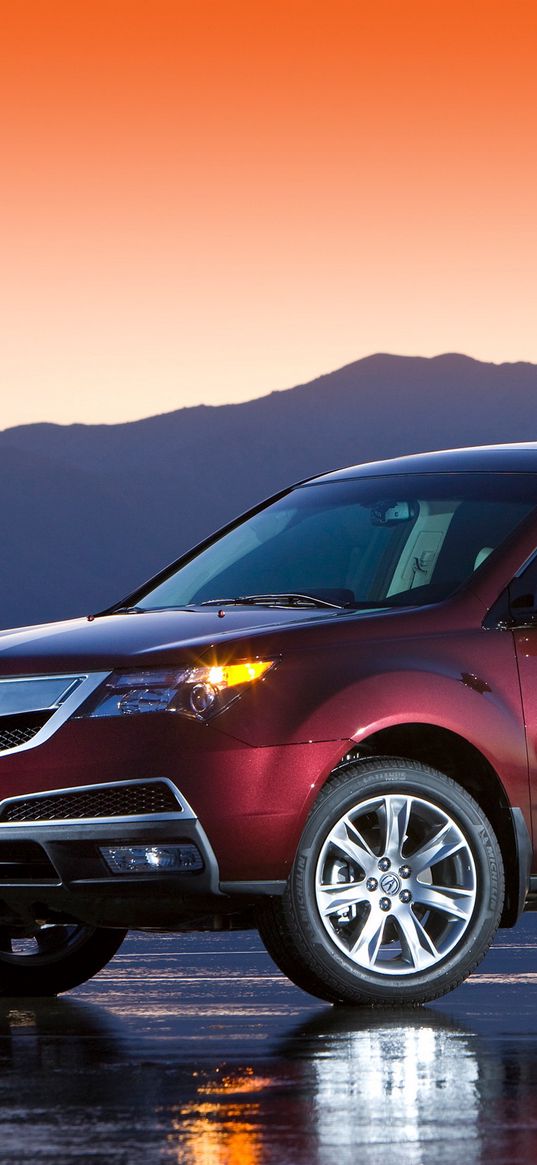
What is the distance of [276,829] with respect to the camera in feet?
24.4

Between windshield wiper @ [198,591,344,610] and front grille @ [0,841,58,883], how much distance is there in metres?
1.42

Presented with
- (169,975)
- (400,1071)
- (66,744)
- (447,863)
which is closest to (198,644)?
(66,744)

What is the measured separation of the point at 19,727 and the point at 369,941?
4.56ft

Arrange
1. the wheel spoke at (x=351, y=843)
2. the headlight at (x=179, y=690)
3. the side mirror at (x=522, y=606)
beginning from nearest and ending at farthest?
1. the headlight at (x=179, y=690)
2. the wheel spoke at (x=351, y=843)
3. the side mirror at (x=522, y=606)

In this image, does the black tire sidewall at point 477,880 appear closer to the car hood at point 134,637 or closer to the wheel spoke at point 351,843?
the wheel spoke at point 351,843

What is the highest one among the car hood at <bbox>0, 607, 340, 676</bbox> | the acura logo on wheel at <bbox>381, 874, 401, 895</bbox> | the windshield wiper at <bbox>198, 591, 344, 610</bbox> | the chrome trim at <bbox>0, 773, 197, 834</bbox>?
the windshield wiper at <bbox>198, 591, 344, 610</bbox>

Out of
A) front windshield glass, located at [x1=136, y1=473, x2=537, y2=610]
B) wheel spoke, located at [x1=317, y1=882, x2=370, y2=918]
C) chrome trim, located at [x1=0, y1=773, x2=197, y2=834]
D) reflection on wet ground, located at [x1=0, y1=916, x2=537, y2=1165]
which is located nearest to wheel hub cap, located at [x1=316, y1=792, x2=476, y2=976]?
wheel spoke, located at [x1=317, y1=882, x2=370, y2=918]

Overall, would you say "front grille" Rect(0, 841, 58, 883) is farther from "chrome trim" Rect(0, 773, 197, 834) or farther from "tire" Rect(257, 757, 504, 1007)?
"tire" Rect(257, 757, 504, 1007)

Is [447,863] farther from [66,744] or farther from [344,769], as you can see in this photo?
[66,744]

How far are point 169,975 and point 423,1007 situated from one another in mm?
2133

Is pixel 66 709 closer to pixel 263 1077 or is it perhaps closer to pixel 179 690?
pixel 179 690

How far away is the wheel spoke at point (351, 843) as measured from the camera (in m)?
7.62

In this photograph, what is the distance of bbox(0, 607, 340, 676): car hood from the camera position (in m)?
7.68

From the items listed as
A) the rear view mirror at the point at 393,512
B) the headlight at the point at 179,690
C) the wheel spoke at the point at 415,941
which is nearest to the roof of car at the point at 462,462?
the rear view mirror at the point at 393,512
